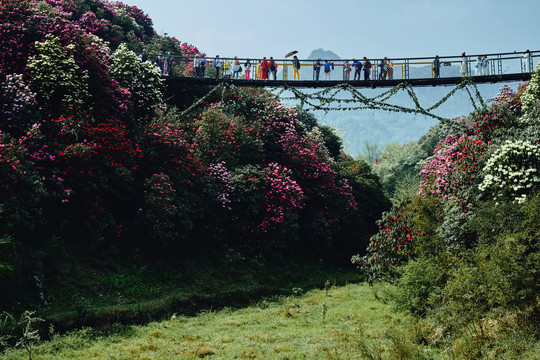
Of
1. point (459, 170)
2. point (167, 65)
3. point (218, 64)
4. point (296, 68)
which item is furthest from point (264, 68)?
point (459, 170)

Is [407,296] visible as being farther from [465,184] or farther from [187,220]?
[187,220]

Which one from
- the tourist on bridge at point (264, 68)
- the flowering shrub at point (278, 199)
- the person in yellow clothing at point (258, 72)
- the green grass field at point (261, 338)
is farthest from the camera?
the person in yellow clothing at point (258, 72)

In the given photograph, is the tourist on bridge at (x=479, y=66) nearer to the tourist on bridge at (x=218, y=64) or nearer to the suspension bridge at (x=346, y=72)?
the suspension bridge at (x=346, y=72)

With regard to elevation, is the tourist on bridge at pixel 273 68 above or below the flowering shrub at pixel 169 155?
above

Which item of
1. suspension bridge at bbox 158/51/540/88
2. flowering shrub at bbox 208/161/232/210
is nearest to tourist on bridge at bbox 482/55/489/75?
suspension bridge at bbox 158/51/540/88

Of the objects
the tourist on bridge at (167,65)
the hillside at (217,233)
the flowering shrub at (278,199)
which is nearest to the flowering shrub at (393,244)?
the hillside at (217,233)

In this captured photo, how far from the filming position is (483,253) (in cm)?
1084

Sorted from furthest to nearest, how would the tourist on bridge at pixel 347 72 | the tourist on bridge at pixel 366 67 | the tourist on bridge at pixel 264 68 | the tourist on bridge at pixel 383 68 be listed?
the tourist on bridge at pixel 264 68 → the tourist on bridge at pixel 347 72 → the tourist on bridge at pixel 366 67 → the tourist on bridge at pixel 383 68

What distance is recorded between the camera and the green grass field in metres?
10.3

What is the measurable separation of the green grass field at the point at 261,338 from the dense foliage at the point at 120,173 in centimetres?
310

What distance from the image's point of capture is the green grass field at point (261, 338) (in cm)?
1028

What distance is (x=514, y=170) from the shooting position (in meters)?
12.8

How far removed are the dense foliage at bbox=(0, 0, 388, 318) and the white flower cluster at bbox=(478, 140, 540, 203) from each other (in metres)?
11.1

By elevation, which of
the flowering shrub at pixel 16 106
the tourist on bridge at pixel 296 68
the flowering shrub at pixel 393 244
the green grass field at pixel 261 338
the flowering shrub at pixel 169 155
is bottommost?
the green grass field at pixel 261 338
